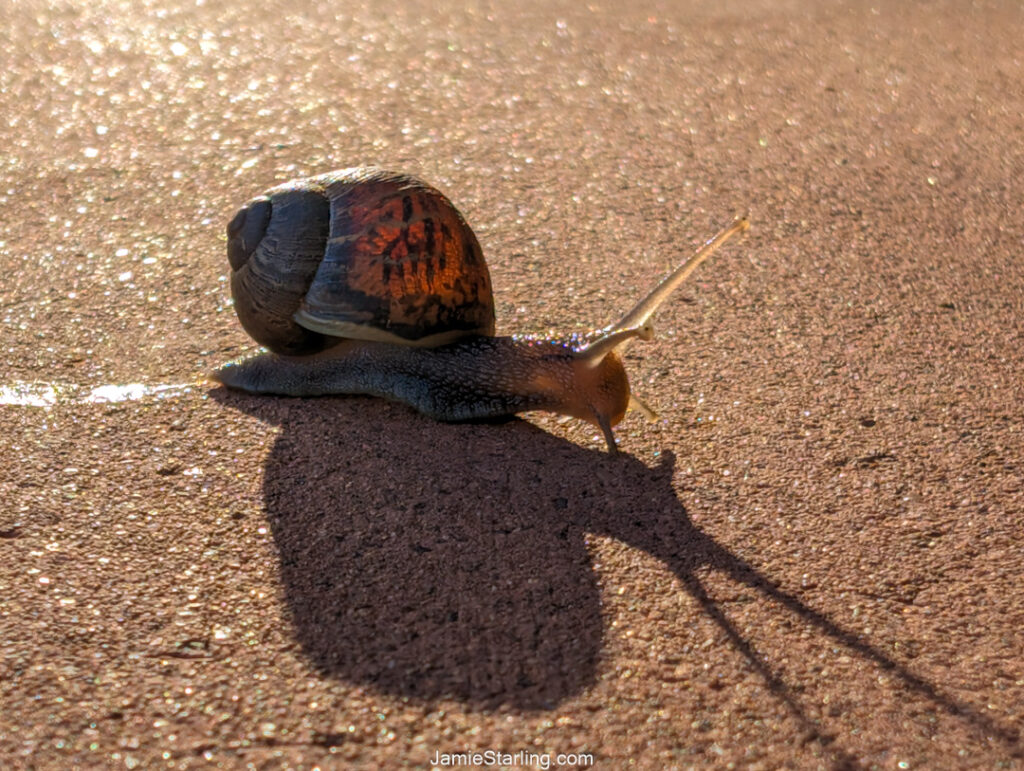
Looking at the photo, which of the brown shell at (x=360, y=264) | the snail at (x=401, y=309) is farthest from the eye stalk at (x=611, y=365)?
the brown shell at (x=360, y=264)

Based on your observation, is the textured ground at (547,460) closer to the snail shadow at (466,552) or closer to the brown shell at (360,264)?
the snail shadow at (466,552)

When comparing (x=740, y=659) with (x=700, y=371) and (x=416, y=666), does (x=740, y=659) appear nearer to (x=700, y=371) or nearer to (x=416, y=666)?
(x=416, y=666)

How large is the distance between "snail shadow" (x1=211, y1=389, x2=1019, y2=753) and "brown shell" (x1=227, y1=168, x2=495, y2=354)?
0.22 metres

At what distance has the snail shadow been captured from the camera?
225cm

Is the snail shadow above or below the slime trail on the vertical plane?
above

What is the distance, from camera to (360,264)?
304 cm

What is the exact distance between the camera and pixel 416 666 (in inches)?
88.7

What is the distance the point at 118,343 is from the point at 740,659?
2024 millimetres

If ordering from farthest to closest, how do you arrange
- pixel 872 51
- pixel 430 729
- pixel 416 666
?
1. pixel 872 51
2. pixel 416 666
3. pixel 430 729

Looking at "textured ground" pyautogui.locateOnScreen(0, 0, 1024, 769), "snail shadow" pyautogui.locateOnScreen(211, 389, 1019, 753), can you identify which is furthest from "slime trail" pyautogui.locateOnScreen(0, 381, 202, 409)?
"snail shadow" pyautogui.locateOnScreen(211, 389, 1019, 753)

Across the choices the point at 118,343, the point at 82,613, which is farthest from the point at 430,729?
the point at 118,343

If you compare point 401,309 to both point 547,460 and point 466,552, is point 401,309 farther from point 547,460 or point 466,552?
point 466,552

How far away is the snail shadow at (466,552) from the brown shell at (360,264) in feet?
0.73

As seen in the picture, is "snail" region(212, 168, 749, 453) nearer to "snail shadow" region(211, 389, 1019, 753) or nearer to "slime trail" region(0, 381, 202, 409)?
"snail shadow" region(211, 389, 1019, 753)
